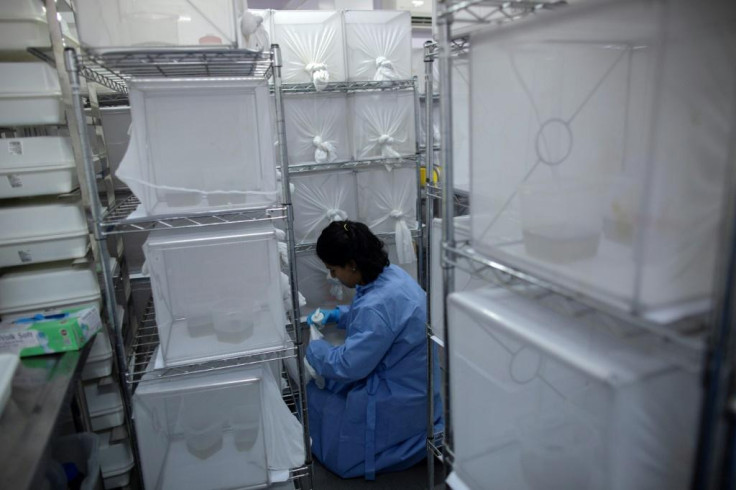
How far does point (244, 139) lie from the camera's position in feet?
4.21

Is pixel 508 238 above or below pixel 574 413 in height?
above

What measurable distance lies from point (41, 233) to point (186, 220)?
39 centimetres

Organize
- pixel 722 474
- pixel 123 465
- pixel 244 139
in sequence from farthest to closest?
1. pixel 123 465
2. pixel 244 139
3. pixel 722 474

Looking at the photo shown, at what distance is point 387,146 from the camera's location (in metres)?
2.37

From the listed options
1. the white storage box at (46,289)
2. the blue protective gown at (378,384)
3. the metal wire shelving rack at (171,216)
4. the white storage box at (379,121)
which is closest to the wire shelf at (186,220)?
the metal wire shelving rack at (171,216)

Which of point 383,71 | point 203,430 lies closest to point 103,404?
point 203,430

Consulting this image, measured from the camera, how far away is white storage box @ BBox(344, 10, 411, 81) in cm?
227

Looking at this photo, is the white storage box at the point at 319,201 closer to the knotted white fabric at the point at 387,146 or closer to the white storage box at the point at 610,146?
the knotted white fabric at the point at 387,146

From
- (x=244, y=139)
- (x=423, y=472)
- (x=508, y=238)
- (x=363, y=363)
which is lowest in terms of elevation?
(x=423, y=472)

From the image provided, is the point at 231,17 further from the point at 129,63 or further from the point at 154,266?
the point at 154,266

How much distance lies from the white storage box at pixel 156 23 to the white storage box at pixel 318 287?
1.39 m

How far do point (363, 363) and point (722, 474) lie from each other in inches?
53.8

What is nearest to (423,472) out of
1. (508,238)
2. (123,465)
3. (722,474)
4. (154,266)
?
(123,465)

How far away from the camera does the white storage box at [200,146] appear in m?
1.20
